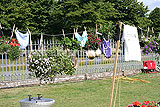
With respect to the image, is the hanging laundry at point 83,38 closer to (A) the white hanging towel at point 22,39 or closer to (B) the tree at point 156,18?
(A) the white hanging towel at point 22,39

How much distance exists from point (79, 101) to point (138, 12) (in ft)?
126

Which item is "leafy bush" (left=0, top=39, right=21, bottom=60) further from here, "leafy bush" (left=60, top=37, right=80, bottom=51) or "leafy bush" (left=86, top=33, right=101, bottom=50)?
"leafy bush" (left=86, top=33, right=101, bottom=50)

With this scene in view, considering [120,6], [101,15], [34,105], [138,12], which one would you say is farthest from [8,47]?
[138,12]

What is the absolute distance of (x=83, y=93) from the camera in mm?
10117

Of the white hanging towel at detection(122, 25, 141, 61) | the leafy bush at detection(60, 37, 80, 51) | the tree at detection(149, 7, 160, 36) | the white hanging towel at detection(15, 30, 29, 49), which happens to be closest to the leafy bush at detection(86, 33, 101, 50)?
the leafy bush at detection(60, 37, 80, 51)

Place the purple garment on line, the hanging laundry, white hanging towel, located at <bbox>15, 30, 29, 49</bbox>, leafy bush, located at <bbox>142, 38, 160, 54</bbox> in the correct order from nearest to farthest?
1. white hanging towel, located at <bbox>15, 30, 29, 49</bbox>
2. the hanging laundry
3. leafy bush, located at <bbox>142, 38, 160, 54</bbox>
4. the purple garment on line

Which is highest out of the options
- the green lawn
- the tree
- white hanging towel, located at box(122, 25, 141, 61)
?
the tree

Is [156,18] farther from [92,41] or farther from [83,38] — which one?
[83,38]

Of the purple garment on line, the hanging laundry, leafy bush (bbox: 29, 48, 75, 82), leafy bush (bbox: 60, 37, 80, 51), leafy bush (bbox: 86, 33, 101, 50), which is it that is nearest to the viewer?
leafy bush (bbox: 29, 48, 75, 82)

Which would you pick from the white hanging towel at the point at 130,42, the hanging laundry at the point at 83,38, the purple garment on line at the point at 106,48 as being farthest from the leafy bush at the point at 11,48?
the white hanging towel at the point at 130,42

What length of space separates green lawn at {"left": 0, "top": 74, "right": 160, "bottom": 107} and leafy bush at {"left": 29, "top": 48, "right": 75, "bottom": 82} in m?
0.81

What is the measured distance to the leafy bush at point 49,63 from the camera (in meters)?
10.0

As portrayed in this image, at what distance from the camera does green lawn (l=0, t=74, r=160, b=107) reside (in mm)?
8500

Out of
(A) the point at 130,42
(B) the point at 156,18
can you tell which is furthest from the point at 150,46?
(B) the point at 156,18
